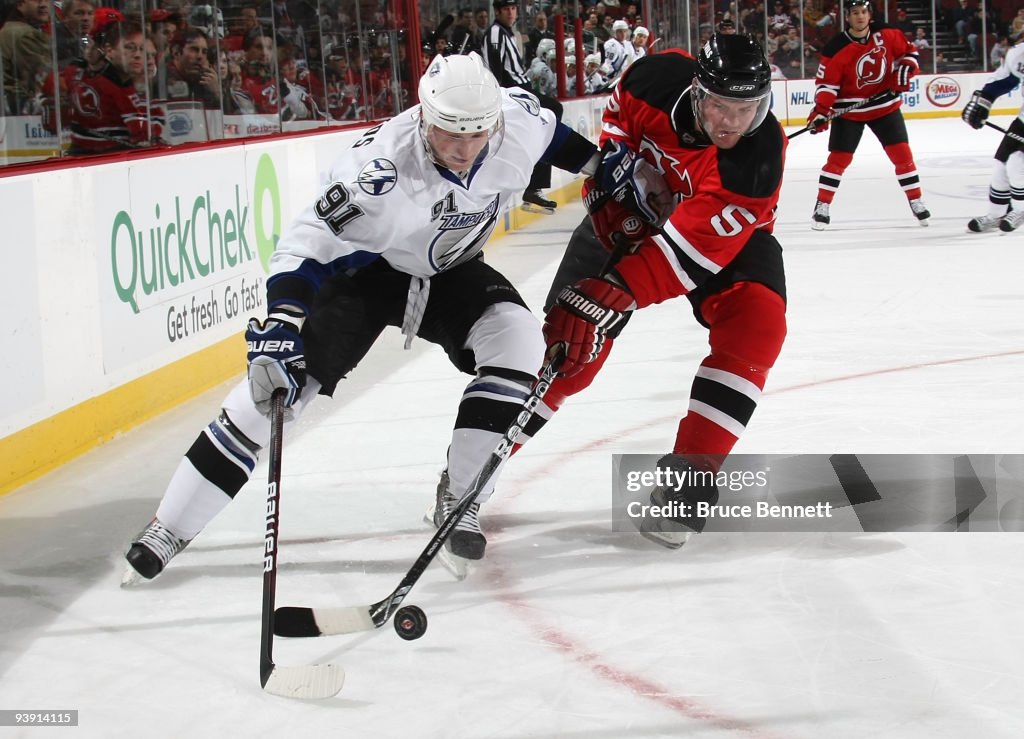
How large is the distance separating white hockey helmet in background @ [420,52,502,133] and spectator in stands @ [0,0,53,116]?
1.48 meters

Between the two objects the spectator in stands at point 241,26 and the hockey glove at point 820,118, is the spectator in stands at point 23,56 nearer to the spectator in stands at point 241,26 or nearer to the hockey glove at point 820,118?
the spectator in stands at point 241,26

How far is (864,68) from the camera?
693 cm

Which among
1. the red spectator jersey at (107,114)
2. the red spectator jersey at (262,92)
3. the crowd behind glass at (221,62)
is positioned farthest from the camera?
the red spectator jersey at (262,92)

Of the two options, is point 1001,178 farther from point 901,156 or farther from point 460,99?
point 460,99

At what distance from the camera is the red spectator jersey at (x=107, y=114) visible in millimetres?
3459

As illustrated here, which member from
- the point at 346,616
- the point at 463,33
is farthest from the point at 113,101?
the point at 463,33

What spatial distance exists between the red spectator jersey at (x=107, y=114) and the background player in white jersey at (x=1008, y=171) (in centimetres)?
453

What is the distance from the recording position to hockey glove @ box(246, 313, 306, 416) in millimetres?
2102

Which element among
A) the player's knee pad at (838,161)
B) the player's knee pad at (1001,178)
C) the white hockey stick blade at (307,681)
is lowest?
the white hockey stick blade at (307,681)

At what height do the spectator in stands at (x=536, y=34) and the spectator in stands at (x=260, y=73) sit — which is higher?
the spectator in stands at (x=536, y=34)

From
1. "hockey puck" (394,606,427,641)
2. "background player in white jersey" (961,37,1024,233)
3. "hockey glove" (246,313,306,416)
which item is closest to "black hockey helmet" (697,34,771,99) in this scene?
"hockey glove" (246,313,306,416)

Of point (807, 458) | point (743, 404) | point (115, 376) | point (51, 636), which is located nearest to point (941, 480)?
point (807, 458)

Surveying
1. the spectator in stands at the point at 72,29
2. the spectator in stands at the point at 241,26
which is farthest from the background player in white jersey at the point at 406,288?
the spectator in stands at the point at 241,26

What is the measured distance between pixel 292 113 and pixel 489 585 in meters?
3.23
